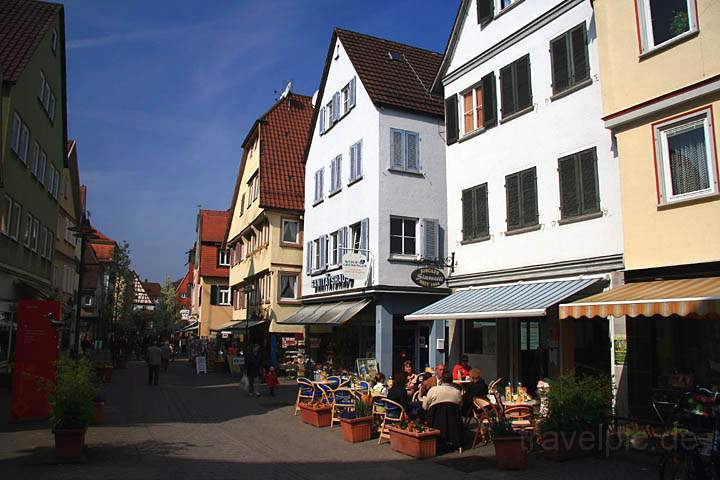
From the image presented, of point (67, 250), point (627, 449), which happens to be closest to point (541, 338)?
point (627, 449)

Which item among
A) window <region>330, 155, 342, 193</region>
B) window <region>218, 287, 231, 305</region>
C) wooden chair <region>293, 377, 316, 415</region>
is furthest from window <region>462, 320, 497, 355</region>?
window <region>218, 287, 231, 305</region>

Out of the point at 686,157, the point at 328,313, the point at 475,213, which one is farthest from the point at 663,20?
the point at 328,313

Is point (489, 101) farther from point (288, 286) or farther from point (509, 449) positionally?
point (288, 286)

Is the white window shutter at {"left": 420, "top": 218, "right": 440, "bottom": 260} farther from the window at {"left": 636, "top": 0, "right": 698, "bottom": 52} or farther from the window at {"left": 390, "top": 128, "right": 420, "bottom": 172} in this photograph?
the window at {"left": 636, "top": 0, "right": 698, "bottom": 52}

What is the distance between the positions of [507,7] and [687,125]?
288 inches

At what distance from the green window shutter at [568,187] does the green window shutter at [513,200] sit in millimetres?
1500

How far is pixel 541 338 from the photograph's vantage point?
1581 cm

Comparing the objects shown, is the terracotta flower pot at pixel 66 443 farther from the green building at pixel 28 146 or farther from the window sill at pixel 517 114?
the green building at pixel 28 146

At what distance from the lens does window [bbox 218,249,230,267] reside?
54.7 metres

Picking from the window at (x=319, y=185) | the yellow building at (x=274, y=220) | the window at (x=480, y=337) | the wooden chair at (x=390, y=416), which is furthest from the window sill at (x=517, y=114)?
the yellow building at (x=274, y=220)

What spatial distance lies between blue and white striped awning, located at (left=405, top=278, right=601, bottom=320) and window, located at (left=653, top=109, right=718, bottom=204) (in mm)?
2607

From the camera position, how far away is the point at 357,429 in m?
13.1

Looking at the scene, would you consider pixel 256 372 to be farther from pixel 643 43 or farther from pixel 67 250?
pixel 67 250

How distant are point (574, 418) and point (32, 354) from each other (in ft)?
40.1
